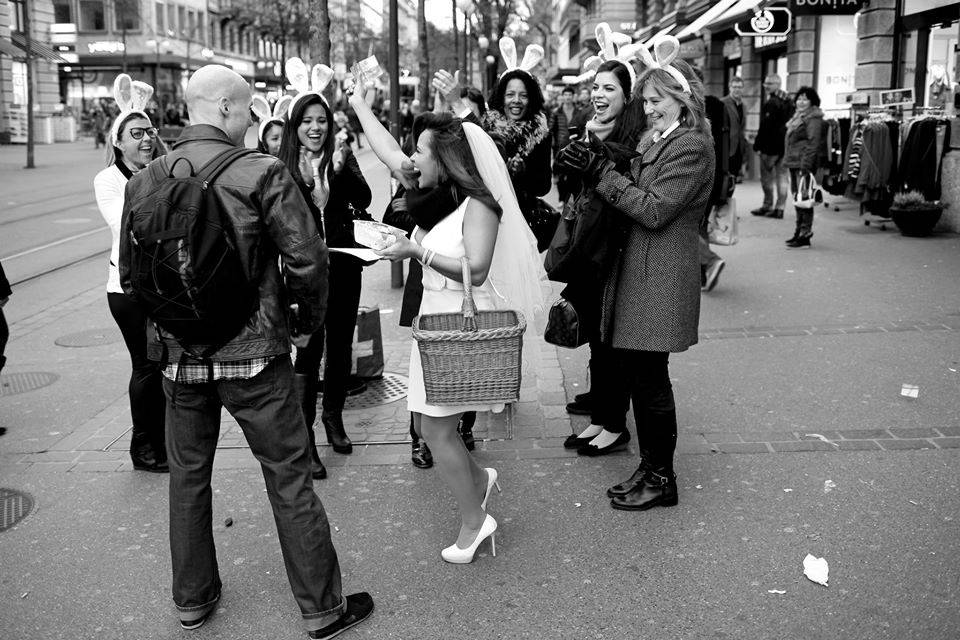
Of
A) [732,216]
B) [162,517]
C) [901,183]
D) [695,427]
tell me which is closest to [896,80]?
[901,183]

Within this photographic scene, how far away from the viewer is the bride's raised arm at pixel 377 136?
455 centimetres

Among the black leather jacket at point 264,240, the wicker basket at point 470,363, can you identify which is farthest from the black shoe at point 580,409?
the black leather jacket at point 264,240

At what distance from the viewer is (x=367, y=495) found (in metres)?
4.54

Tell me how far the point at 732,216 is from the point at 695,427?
4170 millimetres

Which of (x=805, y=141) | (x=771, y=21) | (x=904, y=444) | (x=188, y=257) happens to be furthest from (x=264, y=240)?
(x=771, y=21)

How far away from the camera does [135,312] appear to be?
4.73 meters

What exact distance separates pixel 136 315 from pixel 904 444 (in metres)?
3.95

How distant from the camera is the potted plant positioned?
1184 centimetres

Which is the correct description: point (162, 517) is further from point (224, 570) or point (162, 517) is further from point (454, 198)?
point (454, 198)

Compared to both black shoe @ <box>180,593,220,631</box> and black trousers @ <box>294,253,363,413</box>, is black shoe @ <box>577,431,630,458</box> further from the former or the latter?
black shoe @ <box>180,593,220,631</box>

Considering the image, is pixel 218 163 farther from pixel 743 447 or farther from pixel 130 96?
pixel 743 447

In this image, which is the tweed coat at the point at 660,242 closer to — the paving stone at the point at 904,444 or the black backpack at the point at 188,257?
the paving stone at the point at 904,444

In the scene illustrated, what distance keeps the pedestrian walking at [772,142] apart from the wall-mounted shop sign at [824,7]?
142 centimetres

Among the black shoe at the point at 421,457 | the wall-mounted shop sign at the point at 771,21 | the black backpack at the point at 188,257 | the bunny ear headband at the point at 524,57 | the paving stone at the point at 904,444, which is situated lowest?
the black shoe at the point at 421,457
